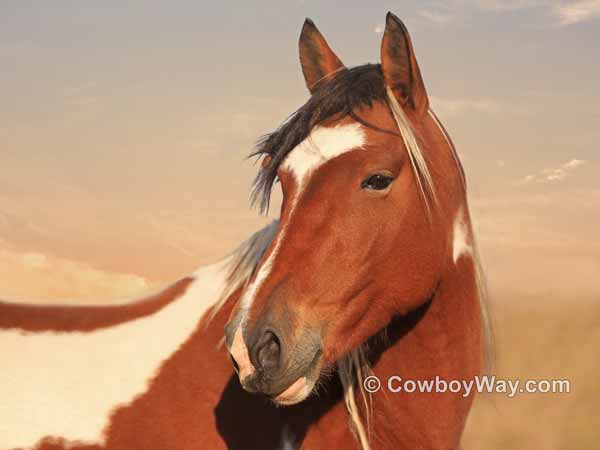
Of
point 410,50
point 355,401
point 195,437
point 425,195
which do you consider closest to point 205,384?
point 195,437

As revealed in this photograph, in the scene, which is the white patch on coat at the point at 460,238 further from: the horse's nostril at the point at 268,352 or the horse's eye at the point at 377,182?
the horse's nostril at the point at 268,352

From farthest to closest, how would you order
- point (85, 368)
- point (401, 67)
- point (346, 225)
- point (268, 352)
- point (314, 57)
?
point (314, 57) → point (85, 368) → point (401, 67) → point (346, 225) → point (268, 352)

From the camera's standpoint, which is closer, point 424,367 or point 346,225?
point 346,225

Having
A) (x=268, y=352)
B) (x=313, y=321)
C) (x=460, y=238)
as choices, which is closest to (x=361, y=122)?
(x=460, y=238)

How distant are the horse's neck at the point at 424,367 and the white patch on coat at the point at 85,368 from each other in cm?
119

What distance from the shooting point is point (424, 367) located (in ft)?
12.6

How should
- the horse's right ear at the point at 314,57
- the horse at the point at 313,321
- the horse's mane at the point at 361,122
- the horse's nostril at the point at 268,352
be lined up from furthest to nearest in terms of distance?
1. the horse's right ear at the point at 314,57
2. the horse's mane at the point at 361,122
3. the horse at the point at 313,321
4. the horse's nostril at the point at 268,352

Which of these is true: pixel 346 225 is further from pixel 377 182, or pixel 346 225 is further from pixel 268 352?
pixel 268 352

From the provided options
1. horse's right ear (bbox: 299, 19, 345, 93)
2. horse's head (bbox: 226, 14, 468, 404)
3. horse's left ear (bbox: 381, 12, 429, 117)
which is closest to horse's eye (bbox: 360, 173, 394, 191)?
horse's head (bbox: 226, 14, 468, 404)

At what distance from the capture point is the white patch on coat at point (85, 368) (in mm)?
4016

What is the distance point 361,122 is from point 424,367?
144cm

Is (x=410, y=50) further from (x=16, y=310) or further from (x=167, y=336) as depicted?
(x=16, y=310)

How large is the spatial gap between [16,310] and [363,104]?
267cm

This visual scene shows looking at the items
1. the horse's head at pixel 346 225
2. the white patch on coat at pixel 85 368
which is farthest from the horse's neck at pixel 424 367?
the white patch on coat at pixel 85 368
